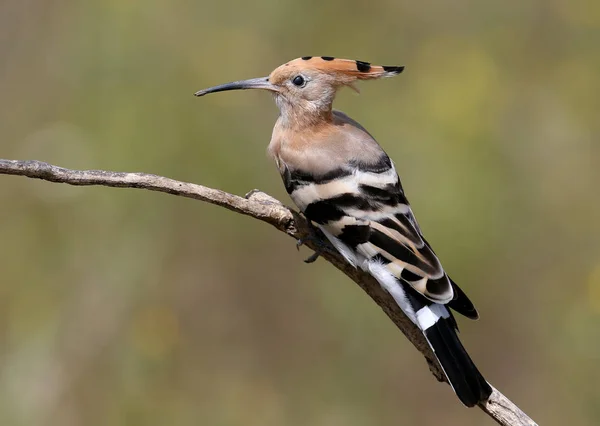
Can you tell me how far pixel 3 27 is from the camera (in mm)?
4578

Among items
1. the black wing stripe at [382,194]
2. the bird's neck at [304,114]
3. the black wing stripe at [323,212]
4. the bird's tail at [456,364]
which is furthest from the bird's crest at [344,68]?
the bird's tail at [456,364]

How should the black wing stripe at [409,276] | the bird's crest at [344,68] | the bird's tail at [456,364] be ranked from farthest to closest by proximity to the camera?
the bird's crest at [344,68] → the black wing stripe at [409,276] → the bird's tail at [456,364]

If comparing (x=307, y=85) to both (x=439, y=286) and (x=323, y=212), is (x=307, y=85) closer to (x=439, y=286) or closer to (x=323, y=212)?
(x=323, y=212)

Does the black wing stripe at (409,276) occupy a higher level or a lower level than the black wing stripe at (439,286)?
higher

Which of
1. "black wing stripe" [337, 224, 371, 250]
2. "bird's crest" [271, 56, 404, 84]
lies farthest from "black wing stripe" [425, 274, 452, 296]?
"bird's crest" [271, 56, 404, 84]

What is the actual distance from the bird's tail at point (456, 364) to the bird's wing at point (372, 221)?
11 cm

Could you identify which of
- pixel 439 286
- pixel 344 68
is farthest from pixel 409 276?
pixel 344 68

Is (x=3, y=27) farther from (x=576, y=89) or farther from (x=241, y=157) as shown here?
(x=576, y=89)

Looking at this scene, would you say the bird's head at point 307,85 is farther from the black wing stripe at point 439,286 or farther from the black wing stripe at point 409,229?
the black wing stripe at point 439,286

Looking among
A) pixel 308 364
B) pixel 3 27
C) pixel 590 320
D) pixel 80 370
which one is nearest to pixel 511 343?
pixel 590 320

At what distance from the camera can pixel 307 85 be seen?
3.08 metres

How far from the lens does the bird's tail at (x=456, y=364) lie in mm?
2137

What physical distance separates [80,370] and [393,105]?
76.9 inches

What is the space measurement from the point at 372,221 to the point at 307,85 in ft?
2.22
